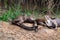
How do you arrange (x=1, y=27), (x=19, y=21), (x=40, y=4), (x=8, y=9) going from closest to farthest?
(x=1, y=27), (x=19, y=21), (x=8, y=9), (x=40, y=4)

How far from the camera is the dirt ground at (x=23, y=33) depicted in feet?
15.6

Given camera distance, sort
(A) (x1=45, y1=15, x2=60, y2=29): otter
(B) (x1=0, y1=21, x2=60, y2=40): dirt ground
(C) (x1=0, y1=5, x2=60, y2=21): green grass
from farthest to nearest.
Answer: (C) (x1=0, y1=5, x2=60, y2=21): green grass → (A) (x1=45, y1=15, x2=60, y2=29): otter → (B) (x1=0, y1=21, x2=60, y2=40): dirt ground

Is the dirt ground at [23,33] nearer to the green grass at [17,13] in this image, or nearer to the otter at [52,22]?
the otter at [52,22]

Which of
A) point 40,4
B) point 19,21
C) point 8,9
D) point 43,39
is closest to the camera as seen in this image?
point 43,39

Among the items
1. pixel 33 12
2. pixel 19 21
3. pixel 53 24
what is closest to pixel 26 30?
pixel 19 21

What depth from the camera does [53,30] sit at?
5.34m

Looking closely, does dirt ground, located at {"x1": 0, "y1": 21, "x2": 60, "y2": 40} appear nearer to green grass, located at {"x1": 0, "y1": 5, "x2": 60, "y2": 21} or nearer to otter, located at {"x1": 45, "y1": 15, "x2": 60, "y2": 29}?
otter, located at {"x1": 45, "y1": 15, "x2": 60, "y2": 29}

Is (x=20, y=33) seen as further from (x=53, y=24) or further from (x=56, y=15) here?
(x=56, y=15)

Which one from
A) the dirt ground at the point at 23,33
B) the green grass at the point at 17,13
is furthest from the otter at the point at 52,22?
the green grass at the point at 17,13

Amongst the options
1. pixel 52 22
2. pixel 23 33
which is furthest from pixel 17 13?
pixel 23 33

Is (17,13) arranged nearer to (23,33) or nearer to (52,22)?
(52,22)

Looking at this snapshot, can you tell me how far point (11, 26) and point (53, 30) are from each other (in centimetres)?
109

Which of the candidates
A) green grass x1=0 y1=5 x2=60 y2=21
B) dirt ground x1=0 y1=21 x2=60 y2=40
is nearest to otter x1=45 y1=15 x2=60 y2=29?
dirt ground x1=0 y1=21 x2=60 y2=40

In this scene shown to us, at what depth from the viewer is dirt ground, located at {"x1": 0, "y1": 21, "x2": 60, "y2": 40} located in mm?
4767
